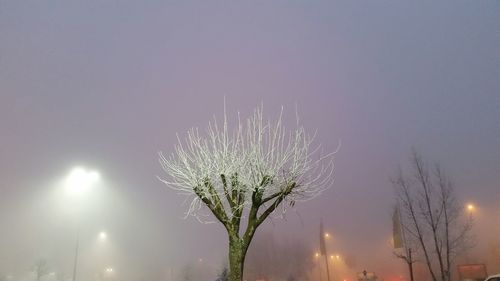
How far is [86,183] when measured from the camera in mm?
27156

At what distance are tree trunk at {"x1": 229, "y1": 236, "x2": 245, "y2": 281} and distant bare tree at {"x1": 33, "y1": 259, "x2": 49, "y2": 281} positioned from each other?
184ft

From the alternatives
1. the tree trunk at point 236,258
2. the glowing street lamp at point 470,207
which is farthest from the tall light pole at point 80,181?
the glowing street lamp at point 470,207

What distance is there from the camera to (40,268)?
190 ft

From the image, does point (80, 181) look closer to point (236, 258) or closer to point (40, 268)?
point (236, 258)

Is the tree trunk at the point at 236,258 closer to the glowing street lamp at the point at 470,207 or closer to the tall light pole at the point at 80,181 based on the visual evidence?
the tall light pole at the point at 80,181

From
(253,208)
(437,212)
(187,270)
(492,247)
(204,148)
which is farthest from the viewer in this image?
(187,270)

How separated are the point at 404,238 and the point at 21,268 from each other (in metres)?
54.4

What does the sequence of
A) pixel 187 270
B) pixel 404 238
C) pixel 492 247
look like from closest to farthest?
pixel 404 238 → pixel 492 247 → pixel 187 270

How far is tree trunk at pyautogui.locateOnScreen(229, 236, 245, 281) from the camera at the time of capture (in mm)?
10859

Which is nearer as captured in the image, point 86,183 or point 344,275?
point 86,183

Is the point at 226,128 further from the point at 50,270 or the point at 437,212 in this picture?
the point at 50,270

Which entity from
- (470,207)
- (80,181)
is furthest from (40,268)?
(470,207)

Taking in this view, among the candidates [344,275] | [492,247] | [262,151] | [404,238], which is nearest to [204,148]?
[262,151]

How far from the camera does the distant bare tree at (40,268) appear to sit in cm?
5731
